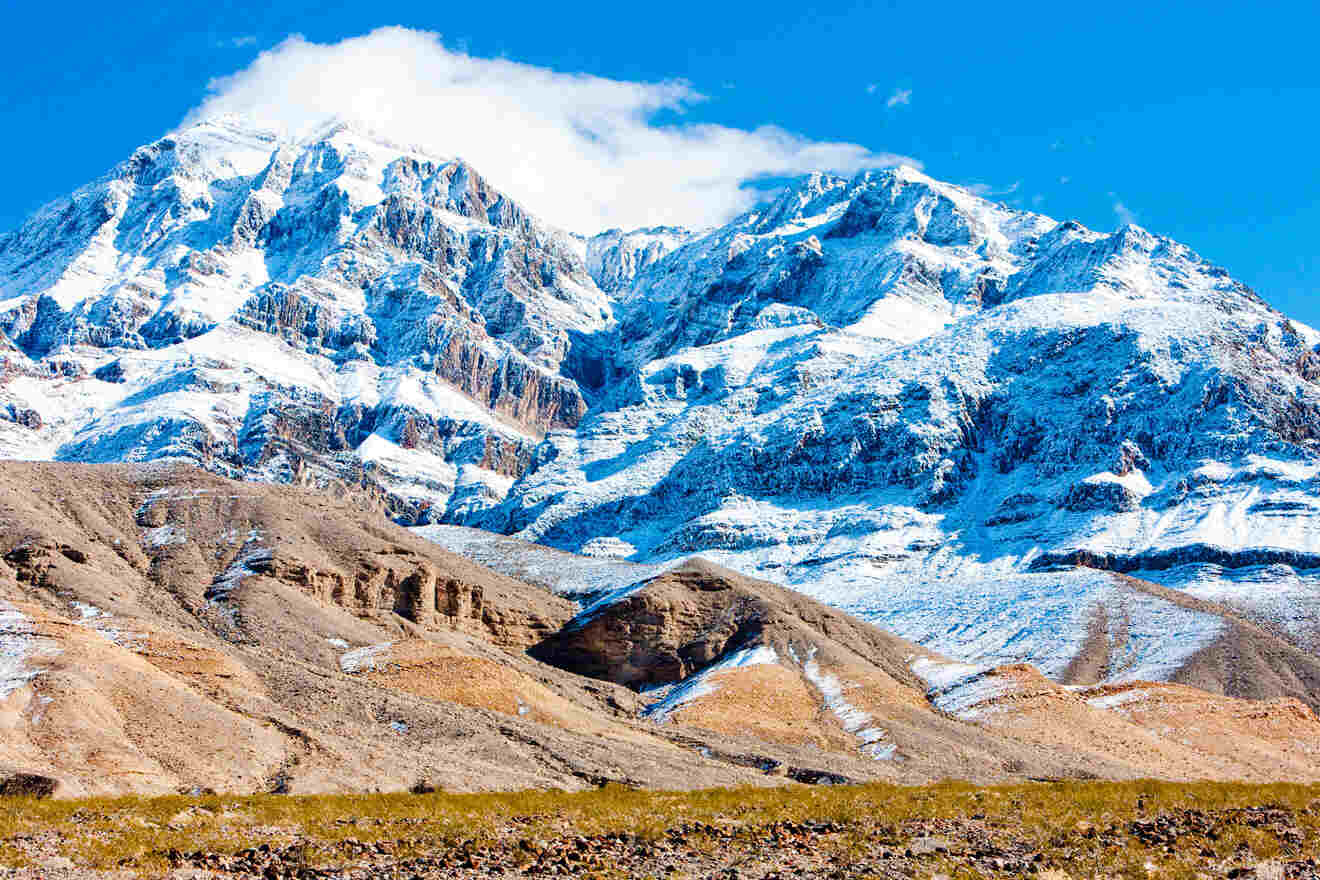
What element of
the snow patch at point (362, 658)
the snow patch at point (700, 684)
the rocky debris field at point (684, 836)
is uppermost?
the snow patch at point (700, 684)

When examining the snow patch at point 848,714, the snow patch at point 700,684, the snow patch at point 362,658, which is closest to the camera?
the snow patch at point 362,658

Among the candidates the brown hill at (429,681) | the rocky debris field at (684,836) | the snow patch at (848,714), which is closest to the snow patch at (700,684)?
the brown hill at (429,681)

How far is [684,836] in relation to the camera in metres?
28.3

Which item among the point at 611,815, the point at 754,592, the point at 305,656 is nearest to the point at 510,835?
the point at 611,815

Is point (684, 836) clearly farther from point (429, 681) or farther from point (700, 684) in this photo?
point (700, 684)

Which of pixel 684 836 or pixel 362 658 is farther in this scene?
pixel 362 658

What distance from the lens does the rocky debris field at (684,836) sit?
24828 mm

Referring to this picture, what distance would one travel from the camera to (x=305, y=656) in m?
89.9

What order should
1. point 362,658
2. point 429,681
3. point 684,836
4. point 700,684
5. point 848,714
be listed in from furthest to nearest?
1. point 700,684
2. point 848,714
3. point 362,658
4. point 429,681
5. point 684,836

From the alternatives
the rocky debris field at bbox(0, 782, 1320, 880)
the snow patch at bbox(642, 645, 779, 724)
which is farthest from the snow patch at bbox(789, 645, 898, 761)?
the rocky debris field at bbox(0, 782, 1320, 880)

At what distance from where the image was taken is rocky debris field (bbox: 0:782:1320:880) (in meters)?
24.8

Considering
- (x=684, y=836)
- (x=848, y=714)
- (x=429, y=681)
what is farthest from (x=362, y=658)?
(x=684, y=836)

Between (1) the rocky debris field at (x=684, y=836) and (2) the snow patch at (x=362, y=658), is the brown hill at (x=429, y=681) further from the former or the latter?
(1) the rocky debris field at (x=684, y=836)

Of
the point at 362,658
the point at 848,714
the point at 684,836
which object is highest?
the point at 848,714
